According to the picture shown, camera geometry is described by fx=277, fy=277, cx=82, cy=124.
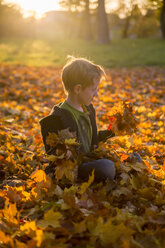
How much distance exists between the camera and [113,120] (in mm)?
2873

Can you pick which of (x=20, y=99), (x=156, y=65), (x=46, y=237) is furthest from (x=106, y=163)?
(x=156, y=65)

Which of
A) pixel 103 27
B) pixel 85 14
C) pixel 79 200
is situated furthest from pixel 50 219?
pixel 85 14

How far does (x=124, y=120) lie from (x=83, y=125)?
0.42 meters

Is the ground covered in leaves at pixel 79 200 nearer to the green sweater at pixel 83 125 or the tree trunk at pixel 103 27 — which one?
the green sweater at pixel 83 125

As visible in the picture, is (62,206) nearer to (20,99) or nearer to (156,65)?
(20,99)

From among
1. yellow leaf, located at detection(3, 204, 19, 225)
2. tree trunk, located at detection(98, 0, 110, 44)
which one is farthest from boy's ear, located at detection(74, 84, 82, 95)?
tree trunk, located at detection(98, 0, 110, 44)

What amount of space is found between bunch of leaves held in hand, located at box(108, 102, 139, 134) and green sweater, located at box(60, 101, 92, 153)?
0.25m

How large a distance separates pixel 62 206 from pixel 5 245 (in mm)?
434

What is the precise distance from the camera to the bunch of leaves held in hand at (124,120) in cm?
279

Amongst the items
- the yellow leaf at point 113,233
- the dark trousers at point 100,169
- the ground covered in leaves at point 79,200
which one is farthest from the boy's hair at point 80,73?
the yellow leaf at point 113,233

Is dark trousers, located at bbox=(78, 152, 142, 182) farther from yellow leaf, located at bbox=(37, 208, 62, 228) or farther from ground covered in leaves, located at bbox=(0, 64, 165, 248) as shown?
yellow leaf, located at bbox=(37, 208, 62, 228)

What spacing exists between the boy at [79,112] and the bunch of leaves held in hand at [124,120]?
30 centimetres

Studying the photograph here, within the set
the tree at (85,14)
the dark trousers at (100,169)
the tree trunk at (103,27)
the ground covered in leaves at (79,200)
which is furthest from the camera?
the tree at (85,14)

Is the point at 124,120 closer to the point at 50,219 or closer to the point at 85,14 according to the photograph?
the point at 50,219
